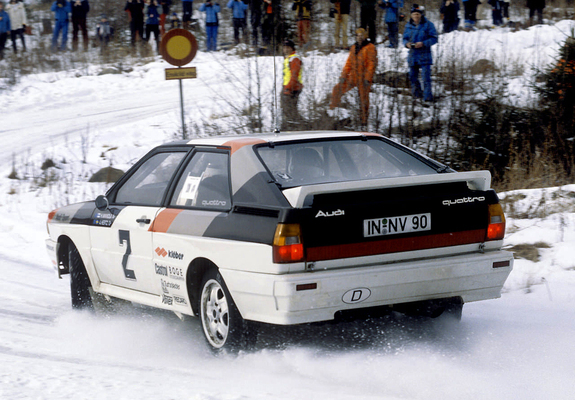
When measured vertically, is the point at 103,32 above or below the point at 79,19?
below

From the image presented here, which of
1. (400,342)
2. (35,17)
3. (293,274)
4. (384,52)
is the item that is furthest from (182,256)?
(35,17)

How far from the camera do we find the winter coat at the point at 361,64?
39.7 feet

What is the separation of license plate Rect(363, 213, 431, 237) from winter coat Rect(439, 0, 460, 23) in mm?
15954

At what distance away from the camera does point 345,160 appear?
528 cm

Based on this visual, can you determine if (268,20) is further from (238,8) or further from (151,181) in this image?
(151,181)

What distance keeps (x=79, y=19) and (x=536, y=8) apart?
53.3ft

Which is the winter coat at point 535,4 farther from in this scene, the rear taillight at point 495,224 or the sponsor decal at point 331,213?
the sponsor decal at point 331,213

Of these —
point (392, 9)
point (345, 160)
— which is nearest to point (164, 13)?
point (392, 9)

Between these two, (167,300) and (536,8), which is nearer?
(167,300)

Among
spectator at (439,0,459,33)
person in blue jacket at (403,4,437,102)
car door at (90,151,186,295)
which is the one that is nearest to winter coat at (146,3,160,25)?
spectator at (439,0,459,33)

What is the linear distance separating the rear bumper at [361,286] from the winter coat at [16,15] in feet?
80.8

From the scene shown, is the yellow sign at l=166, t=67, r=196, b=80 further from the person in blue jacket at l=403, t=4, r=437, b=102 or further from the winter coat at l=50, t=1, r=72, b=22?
the winter coat at l=50, t=1, r=72, b=22

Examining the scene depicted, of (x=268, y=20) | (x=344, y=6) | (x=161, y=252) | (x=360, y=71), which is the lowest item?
(x=161, y=252)

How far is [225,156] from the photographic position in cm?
505
